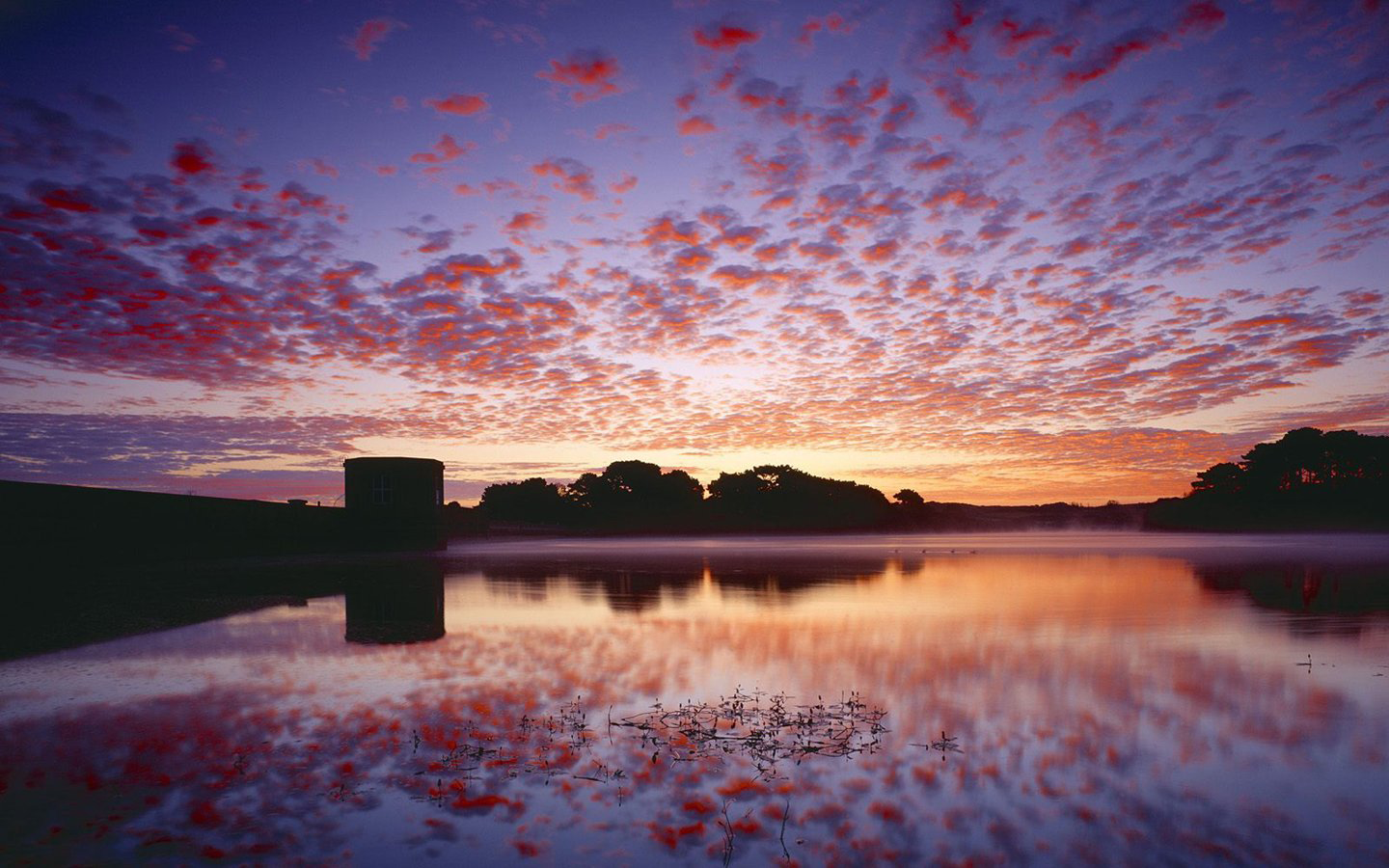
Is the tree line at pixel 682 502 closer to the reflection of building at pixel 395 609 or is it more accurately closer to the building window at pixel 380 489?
the building window at pixel 380 489

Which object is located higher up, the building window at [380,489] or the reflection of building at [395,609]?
the building window at [380,489]

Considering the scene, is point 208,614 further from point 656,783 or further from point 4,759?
point 656,783

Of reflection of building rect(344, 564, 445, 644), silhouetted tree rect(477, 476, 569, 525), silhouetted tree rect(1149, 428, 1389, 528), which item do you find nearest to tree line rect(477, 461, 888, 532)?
silhouetted tree rect(477, 476, 569, 525)

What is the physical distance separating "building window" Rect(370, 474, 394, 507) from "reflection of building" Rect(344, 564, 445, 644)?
53.7 feet

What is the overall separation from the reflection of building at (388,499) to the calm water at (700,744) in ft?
89.6

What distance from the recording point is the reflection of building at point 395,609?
500 inches

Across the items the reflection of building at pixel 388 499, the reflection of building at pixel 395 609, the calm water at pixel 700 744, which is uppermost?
the reflection of building at pixel 388 499

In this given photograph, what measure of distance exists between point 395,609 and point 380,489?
26.1m

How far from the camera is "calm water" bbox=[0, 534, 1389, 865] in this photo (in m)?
4.80

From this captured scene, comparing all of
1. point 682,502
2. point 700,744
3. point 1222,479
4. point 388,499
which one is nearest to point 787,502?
point 682,502

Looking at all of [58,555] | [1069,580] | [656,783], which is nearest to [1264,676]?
[656,783]

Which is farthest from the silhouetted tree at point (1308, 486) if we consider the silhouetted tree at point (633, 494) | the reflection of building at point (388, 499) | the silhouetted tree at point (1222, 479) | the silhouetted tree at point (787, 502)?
the reflection of building at point (388, 499)

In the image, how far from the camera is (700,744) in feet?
22.3

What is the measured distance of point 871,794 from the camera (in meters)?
5.61
